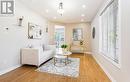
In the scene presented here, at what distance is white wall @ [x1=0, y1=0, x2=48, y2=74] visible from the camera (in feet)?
9.67

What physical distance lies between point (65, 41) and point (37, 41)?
3130 millimetres

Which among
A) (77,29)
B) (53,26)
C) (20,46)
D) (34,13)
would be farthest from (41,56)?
(77,29)

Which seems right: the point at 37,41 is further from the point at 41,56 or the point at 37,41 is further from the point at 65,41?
the point at 65,41

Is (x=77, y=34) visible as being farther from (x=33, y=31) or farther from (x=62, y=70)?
(x=62, y=70)

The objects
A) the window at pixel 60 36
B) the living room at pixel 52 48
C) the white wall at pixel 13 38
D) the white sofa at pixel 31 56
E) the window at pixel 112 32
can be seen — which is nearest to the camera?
the living room at pixel 52 48

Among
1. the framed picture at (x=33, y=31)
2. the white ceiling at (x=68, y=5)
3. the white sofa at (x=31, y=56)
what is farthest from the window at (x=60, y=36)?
the white sofa at (x=31, y=56)

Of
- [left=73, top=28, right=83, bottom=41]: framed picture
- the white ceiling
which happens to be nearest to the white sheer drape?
the white ceiling

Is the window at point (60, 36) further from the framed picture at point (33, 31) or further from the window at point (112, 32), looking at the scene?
the window at point (112, 32)

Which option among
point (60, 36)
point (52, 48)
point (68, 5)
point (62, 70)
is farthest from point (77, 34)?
point (62, 70)

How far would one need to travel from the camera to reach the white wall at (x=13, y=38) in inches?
116

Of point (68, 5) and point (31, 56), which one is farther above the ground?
point (68, 5)

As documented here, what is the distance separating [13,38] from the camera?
3.33m

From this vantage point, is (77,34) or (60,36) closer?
(77,34)

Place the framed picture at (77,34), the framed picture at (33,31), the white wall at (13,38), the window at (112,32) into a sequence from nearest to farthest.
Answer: the window at (112,32), the white wall at (13,38), the framed picture at (33,31), the framed picture at (77,34)
